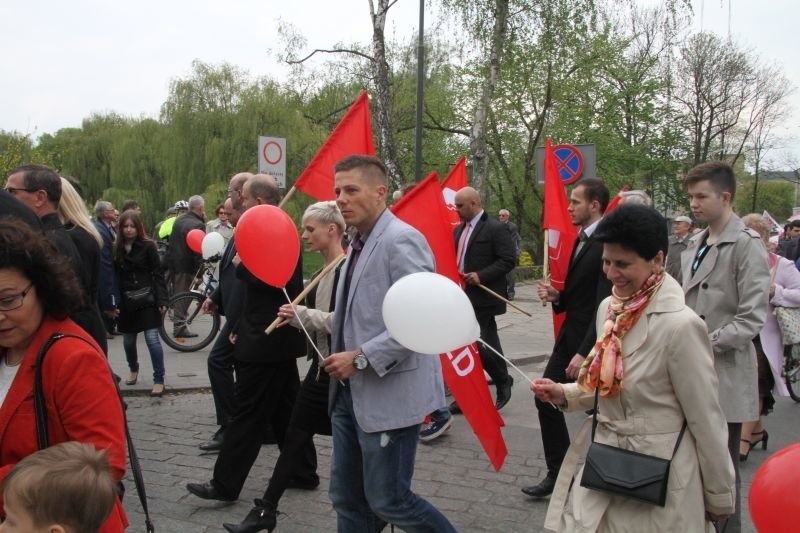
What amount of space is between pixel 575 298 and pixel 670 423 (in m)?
2.06

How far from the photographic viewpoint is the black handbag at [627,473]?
8.00 ft

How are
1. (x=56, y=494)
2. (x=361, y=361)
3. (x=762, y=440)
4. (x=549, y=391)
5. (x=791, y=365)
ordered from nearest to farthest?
(x=56, y=494), (x=549, y=391), (x=361, y=361), (x=762, y=440), (x=791, y=365)

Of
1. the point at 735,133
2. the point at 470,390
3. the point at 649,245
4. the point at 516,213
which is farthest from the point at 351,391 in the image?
the point at 735,133

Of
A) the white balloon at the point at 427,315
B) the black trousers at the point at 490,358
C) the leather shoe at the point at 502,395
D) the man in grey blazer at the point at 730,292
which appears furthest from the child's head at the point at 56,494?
the leather shoe at the point at 502,395

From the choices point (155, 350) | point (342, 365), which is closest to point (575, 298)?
point (342, 365)

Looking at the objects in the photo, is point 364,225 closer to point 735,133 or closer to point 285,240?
point 285,240

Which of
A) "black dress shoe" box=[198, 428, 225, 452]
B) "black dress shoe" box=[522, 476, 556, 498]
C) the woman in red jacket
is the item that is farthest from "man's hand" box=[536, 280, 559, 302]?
the woman in red jacket

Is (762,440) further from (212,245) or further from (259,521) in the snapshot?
(212,245)

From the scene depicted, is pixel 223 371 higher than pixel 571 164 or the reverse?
the reverse

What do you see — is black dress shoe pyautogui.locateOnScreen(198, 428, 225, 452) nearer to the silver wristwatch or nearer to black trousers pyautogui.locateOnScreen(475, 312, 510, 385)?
black trousers pyautogui.locateOnScreen(475, 312, 510, 385)

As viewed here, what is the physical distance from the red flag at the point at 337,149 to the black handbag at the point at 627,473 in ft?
11.8

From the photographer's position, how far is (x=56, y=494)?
A: 1.83 metres

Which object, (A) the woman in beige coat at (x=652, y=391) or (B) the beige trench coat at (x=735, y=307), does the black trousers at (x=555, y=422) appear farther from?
(A) the woman in beige coat at (x=652, y=391)

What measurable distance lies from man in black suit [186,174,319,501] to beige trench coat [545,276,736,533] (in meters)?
2.38
